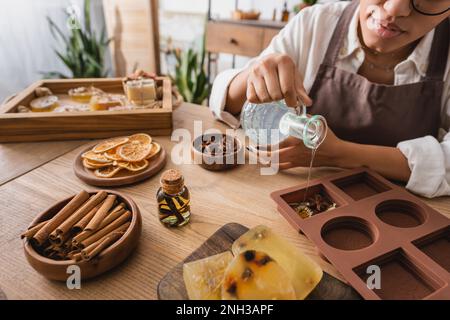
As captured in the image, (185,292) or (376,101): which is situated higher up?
(376,101)

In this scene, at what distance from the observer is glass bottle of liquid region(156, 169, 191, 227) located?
663 millimetres

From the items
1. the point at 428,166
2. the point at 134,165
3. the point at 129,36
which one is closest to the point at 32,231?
the point at 134,165

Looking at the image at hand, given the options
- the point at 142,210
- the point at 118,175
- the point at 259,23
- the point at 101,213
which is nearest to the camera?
the point at 101,213

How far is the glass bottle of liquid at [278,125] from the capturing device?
785 millimetres

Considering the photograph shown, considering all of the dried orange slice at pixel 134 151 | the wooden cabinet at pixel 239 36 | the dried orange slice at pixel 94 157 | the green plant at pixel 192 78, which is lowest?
the green plant at pixel 192 78

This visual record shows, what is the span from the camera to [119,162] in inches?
35.5

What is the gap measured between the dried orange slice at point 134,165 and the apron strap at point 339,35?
73 cm

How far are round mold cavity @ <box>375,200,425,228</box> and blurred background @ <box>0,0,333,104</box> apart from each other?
1860 millimetres

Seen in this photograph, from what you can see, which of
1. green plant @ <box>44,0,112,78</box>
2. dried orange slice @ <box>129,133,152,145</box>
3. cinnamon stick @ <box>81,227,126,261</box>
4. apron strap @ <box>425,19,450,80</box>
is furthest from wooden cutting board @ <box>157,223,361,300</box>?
green plant @ <box>44,0,112,78</box>

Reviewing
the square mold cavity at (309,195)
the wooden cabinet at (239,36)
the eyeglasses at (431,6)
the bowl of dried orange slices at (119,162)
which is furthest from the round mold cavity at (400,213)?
the wooden cabinet at (239,36)

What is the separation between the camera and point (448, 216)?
77 centimetres

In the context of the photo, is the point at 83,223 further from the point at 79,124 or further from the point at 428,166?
the point at 428,166

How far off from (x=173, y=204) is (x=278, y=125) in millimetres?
446

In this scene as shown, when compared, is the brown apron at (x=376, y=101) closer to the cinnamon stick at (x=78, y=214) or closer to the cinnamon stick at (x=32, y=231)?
the cinnamon stick at (x=78, y=214)
